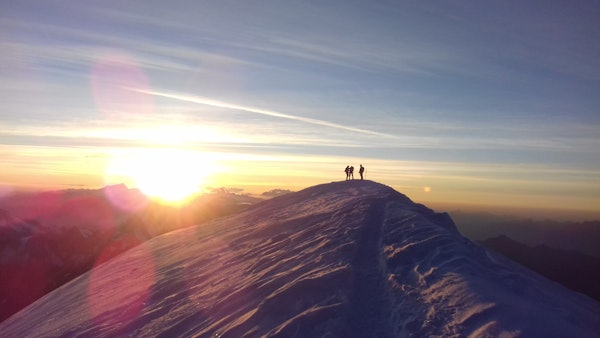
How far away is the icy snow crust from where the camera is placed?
12.5 meters

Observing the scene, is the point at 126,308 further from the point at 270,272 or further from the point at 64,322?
the point at 270,272

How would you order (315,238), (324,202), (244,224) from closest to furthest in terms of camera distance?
(315,238)
(324,202)
(244,224)

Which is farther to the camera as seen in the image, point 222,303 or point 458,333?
point 222,303

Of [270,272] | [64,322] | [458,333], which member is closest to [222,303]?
[270,272]

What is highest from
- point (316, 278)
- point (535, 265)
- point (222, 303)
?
point (316, 278)

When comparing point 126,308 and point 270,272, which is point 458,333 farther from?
point 126,308

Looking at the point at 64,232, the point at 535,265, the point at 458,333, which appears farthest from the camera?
the point at 64,232

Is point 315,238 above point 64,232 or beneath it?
above

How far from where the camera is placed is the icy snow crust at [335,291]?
12.5m

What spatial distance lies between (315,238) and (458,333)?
1266 centimetres

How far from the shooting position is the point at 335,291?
15.2 m

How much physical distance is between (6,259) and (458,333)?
16877 cm

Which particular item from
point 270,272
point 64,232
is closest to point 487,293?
point 270,272

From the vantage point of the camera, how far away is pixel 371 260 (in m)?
18.2
